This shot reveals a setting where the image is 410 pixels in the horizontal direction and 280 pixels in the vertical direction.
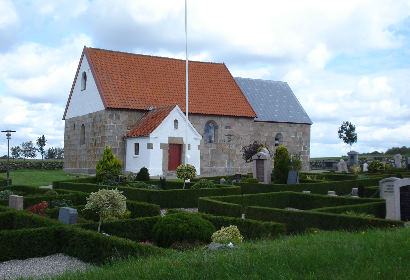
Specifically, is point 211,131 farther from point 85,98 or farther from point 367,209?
point 367,209

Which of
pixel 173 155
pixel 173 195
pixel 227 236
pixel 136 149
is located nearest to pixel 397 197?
pixel 227 236

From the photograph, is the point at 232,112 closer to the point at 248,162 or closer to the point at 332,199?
the point at 248,162

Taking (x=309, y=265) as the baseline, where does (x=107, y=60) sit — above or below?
above

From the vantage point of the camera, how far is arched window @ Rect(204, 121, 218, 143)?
97.3 ft

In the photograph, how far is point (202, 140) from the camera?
2872 centimetres

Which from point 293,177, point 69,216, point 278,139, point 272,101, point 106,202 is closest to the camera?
point 106,202

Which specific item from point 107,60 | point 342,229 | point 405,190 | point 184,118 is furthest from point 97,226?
point 107,60

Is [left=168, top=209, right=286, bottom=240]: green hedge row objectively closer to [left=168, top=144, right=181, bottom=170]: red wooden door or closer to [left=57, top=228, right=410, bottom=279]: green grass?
[left=57, top=228, right=410, bottom=279]: green grass

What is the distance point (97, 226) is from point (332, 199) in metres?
7.56

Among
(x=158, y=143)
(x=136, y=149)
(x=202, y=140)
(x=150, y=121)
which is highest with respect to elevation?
(x=150, y=121)

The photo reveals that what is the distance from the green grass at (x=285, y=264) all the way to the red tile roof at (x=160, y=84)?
2100 centimetres

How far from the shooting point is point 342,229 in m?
9.75

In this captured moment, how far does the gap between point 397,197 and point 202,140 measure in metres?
17.3

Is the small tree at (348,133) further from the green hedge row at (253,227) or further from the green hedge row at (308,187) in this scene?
the green hedge row at (253,227)
